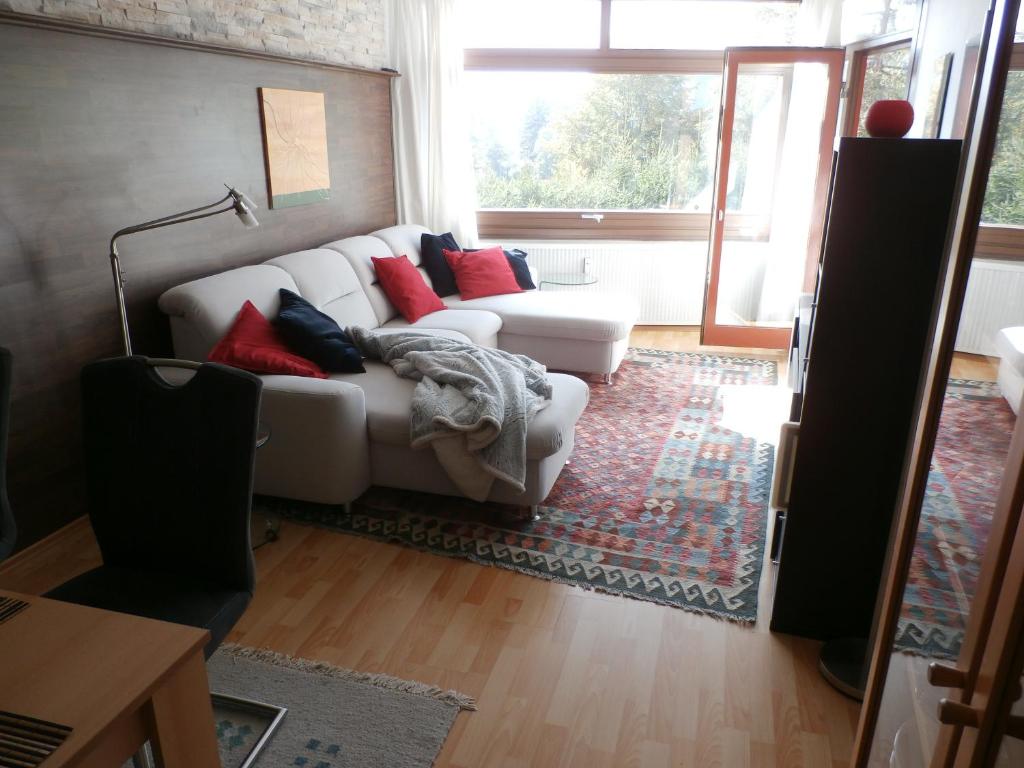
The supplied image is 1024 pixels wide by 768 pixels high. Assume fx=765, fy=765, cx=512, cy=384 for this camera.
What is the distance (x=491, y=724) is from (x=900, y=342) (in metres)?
1.51

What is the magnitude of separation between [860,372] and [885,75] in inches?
122

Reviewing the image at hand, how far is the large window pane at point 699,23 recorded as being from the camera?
17.2ft

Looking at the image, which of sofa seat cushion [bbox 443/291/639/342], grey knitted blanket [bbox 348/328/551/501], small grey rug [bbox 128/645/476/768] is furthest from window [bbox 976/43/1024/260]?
sofa seat cushion [bbox 443/291/639/342]

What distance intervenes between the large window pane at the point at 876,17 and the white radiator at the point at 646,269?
5.35ft

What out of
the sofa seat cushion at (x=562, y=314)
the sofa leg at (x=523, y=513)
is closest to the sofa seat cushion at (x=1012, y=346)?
the sofa leg at (x=523, y=513)

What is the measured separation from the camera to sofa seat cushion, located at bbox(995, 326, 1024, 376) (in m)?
0.86

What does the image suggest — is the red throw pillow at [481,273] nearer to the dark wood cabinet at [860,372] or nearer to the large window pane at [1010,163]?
the dark wood cabinet at [860,372]

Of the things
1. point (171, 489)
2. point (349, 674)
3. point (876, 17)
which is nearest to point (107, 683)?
point (171, 489)

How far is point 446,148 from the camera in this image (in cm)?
555

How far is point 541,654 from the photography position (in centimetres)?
230

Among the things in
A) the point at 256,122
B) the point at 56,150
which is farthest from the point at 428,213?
the point at 56,150

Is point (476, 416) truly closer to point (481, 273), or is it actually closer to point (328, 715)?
point (328, 715)

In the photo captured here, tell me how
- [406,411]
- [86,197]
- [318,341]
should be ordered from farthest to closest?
[318,341] → [406,411] → [86,197]

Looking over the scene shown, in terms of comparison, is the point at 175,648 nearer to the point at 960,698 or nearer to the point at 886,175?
the point at 960,698
